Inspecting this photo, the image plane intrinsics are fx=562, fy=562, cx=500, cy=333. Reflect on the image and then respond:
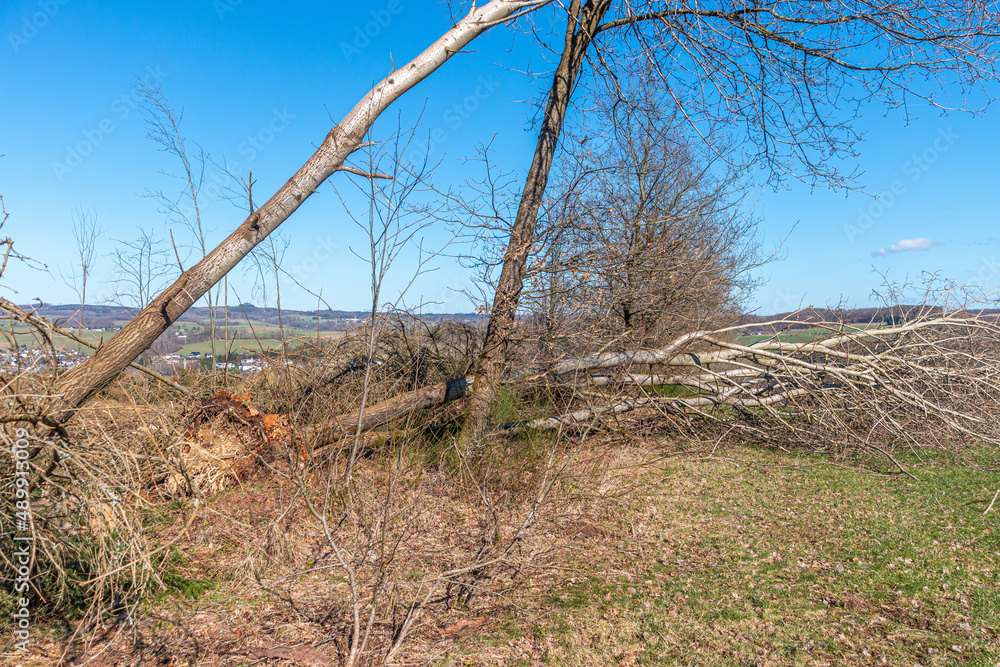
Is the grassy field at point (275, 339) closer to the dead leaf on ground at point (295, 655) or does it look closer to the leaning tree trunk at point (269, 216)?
the leaning tree trunk at point (269, 216)

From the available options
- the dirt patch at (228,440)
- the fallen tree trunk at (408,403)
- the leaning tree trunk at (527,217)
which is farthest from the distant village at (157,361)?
the leaning tree trunk at (527,217)

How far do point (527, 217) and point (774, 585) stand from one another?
14.9 feet

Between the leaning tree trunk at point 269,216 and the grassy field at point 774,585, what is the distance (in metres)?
3.13

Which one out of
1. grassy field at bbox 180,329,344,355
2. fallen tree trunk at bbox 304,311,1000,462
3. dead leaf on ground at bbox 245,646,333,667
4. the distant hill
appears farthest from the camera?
fallen tree trunk at bbox 304,311,1000,462

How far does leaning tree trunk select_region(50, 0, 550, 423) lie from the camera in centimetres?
407

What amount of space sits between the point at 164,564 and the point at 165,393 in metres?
3.74

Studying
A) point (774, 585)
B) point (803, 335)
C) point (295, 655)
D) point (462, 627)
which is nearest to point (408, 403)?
point (462, 627)

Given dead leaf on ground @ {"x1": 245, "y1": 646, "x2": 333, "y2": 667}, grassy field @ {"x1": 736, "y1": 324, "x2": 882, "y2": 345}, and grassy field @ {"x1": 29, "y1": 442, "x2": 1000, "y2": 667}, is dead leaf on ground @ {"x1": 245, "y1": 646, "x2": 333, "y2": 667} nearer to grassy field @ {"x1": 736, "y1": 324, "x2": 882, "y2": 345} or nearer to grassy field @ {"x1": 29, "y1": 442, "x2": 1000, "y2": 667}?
grassy field @ {"x1": 29, "y1": 442, "x2": 1000, "y2": 667}

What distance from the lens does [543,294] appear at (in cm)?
683

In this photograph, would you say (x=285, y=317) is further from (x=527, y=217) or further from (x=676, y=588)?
(x=676, y=588)

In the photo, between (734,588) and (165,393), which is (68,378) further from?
(734,588)

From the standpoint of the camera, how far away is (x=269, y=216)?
4629mm

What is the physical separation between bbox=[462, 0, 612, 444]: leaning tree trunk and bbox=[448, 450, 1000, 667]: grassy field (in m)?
1.97

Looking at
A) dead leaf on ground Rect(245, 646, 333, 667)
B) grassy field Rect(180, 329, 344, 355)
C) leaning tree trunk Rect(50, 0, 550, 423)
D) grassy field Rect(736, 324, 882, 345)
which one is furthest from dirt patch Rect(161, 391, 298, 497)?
grassy field Rect(736, 324, 882, 345)
